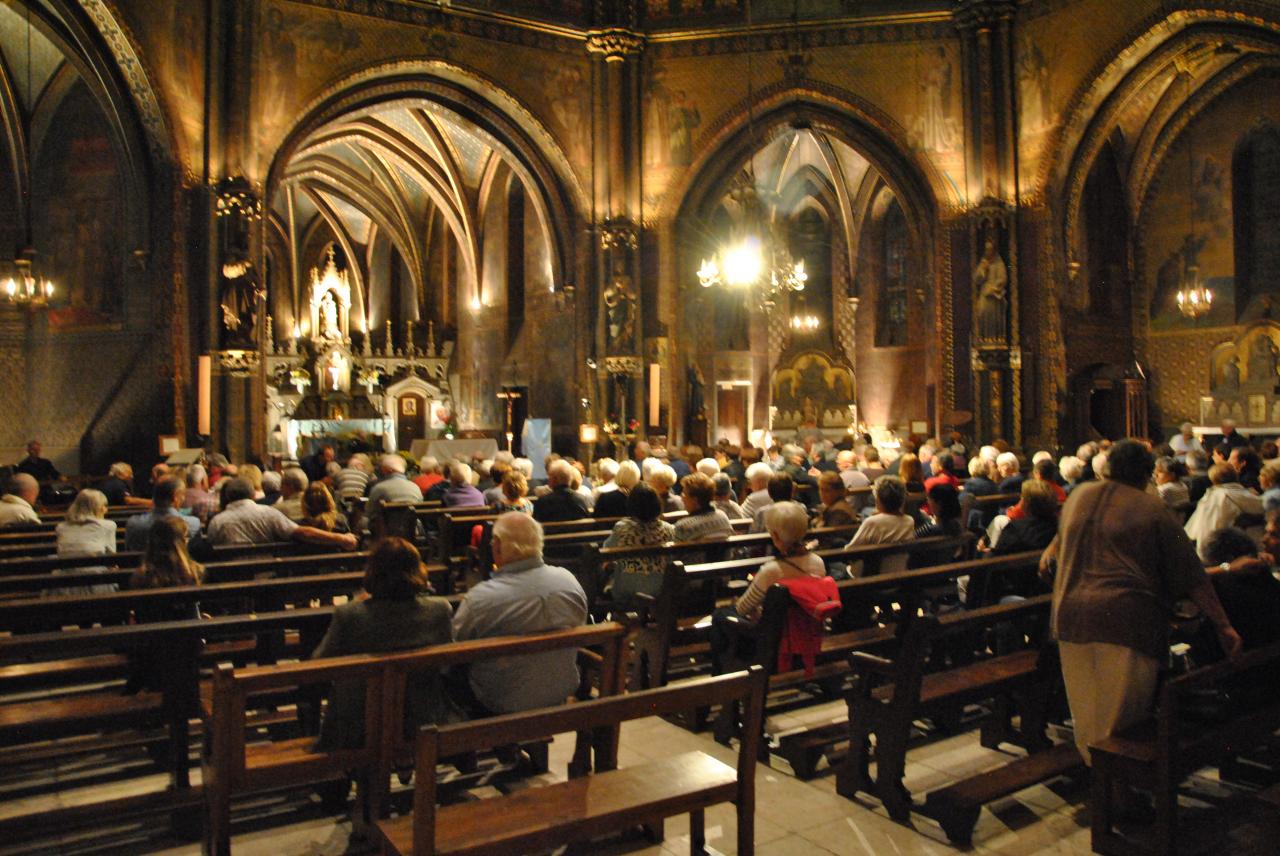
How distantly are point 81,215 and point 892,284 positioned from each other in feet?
60.2

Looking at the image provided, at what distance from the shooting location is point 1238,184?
800 inches

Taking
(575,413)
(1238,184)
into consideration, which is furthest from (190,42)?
(1238,184)

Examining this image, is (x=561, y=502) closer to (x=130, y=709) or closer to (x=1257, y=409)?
(x=130, y=709)

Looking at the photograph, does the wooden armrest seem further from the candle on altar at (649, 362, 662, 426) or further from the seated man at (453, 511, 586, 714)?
the candle on altar at (649, 362, 662, 426)

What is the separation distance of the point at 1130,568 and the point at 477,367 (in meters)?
22.9

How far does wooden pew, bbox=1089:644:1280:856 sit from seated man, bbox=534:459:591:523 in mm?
5699

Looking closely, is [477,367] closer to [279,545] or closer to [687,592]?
[279,545]

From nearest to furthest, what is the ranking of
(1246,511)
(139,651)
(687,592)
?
(139,651) < (687,592) < (1246,511)

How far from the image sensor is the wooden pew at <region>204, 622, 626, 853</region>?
3.34m

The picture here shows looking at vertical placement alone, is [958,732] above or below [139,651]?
below

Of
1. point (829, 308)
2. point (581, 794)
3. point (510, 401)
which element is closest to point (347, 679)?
point (581, 794)

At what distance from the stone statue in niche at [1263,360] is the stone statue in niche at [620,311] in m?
12.3

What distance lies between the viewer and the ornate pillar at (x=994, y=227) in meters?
18.0

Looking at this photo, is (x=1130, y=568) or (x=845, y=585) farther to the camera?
(x=845, y=585)
